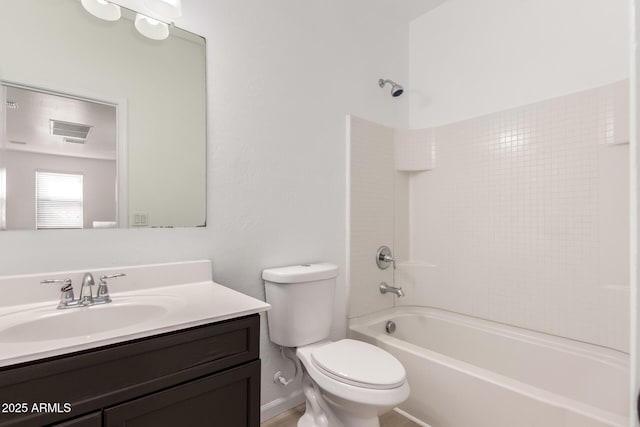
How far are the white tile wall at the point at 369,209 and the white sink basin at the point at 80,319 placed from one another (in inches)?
48.8

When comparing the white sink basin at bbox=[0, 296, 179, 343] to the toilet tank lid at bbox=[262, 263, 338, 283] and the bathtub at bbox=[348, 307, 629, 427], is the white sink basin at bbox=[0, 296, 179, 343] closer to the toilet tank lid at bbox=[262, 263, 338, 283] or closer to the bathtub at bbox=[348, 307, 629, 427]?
the toilet tank lid at bbox=[262, 263, 338, 283]

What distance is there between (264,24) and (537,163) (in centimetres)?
172

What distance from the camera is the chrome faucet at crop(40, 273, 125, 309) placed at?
3.78ft

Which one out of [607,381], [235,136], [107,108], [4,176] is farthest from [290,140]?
[607,381]

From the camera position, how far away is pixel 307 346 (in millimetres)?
1682

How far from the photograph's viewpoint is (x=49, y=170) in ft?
4.06

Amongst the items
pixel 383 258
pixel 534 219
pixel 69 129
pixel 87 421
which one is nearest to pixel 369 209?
pixel 383 258

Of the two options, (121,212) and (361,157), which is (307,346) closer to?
(121,212)

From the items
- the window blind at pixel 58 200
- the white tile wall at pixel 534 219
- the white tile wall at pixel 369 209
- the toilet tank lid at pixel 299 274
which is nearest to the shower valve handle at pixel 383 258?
the white tile wall at pixel 369 209

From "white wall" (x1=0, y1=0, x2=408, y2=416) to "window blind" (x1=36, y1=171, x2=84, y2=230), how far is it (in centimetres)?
4

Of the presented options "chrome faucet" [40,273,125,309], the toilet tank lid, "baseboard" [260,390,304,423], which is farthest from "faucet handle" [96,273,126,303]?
"baseboard" [260,390,304,423]

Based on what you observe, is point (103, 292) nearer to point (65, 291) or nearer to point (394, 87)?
point (65, 291)

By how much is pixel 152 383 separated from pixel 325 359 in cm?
77

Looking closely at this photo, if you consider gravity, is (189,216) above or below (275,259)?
above
